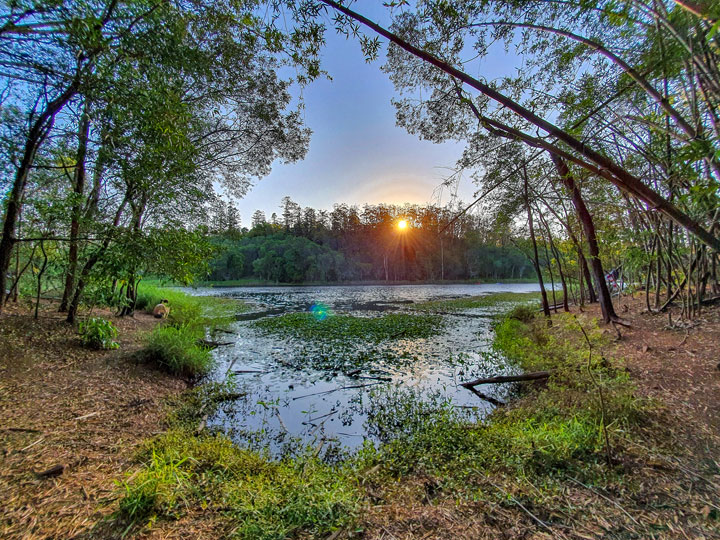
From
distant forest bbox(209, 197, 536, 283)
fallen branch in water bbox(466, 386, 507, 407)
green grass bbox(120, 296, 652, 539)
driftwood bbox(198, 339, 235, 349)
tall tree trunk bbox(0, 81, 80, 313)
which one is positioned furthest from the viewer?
distant forest bbox(209, 197, 536, 283)

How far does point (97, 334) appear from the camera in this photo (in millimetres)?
5645

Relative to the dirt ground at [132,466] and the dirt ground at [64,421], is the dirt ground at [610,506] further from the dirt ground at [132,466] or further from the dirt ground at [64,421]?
the dirt ground at [64,421]

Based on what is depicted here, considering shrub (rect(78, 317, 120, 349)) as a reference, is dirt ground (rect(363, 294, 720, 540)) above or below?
below

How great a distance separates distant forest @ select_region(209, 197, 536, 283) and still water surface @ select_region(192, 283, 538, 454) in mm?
38058

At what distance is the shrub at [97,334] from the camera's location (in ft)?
18.4

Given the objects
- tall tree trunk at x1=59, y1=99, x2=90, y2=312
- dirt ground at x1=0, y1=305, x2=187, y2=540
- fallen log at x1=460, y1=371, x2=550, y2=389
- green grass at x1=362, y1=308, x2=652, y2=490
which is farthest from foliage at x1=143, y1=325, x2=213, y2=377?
fallen log at x1=460, y1=371, x2=550, y2=389

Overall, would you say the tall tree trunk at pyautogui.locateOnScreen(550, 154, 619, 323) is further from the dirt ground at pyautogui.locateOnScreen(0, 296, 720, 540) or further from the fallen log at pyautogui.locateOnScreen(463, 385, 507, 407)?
the fallen log at pyautogui.locateOnScreen(463, 385, 507, 407)

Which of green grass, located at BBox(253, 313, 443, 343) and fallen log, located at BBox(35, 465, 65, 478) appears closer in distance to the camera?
fallen log, located at BBox(35, 465, 65, 478)

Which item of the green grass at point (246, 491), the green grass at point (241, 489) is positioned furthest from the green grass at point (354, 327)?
the green grass at point (246, 491)

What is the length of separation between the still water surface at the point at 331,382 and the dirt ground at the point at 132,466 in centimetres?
136

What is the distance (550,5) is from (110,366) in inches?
353

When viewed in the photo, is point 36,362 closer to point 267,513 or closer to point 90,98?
point 90,98

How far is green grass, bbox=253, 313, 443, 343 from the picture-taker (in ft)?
32.8

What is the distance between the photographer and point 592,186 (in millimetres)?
8477
